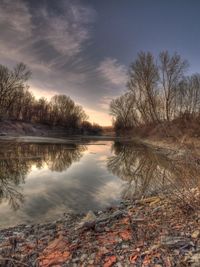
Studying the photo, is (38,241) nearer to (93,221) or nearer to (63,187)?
(93,221)

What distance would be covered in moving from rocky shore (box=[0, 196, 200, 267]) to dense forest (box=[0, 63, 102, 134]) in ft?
171

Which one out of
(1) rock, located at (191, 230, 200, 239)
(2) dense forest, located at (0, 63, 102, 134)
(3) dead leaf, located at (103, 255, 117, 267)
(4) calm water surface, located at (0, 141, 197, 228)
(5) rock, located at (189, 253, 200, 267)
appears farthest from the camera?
(2) dense forest, located at (0, 63, 102, 134)

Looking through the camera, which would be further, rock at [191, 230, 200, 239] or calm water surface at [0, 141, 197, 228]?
calm water surface at [0, 141, 197, 228]

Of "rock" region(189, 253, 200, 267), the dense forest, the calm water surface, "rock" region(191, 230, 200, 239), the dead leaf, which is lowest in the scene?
the calm water surface

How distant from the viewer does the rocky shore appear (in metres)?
3.19

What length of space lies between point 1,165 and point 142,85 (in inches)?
1141

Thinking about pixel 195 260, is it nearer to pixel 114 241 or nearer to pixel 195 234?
pixel 195 234

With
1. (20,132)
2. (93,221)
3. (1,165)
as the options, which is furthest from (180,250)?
(20,132)

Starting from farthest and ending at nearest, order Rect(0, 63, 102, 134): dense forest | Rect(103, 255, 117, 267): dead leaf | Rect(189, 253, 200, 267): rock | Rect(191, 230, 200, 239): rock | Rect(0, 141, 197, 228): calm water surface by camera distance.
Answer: Rect(0, 63, 102, 134): dense forest, Rect(0, 141, 197, 228): calm water surface, Rect(191, 230, 200, 239): rock, Rect(103, 255, 117, 267): dead leaf, Rect(189, 253, 200, 267): rock

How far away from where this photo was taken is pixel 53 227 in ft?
16.3

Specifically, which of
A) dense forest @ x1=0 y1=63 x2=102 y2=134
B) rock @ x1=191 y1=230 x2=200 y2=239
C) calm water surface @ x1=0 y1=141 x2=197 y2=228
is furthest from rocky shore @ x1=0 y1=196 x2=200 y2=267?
dense forest @ x1=0 y1=63 x2=102 y2=134

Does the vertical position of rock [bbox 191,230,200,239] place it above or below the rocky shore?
above

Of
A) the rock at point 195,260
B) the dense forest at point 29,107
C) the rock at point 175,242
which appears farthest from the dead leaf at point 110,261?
the dense forest at point 29,107

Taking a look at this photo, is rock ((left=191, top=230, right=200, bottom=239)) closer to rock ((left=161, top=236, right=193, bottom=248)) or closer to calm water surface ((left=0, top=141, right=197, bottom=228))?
rock ((left=161, top=236, right=193, bottom=248))
